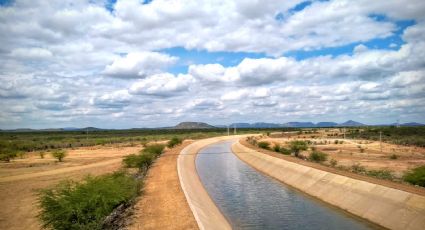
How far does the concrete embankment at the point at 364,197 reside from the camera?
18141 mm

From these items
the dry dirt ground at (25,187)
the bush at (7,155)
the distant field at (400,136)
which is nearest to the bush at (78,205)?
the dry dirt ground at (25,187)

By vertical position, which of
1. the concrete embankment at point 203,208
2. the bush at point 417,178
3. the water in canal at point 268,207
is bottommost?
the water in canal at point 268,207

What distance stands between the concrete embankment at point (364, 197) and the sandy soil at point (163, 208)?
923 cm

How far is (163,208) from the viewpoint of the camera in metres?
22.3

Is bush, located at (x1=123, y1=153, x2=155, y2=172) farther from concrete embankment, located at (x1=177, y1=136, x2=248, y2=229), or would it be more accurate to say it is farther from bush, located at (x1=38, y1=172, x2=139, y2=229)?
bush, located at (x1=38, y1=172, x2=139, y2=229)

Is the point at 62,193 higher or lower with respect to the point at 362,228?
higher

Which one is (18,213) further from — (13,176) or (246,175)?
(246,175)

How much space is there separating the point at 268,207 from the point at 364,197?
5.61 m

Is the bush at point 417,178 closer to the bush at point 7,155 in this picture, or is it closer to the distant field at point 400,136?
the distant field at point 400,136

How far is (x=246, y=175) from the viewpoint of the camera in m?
40.7

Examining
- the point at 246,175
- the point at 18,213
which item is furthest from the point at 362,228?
the point at 246,175

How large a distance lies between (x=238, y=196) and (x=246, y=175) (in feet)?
40.0

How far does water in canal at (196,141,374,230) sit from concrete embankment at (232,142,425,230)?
729 mm

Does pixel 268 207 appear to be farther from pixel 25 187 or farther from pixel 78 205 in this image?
pixel 25 187
